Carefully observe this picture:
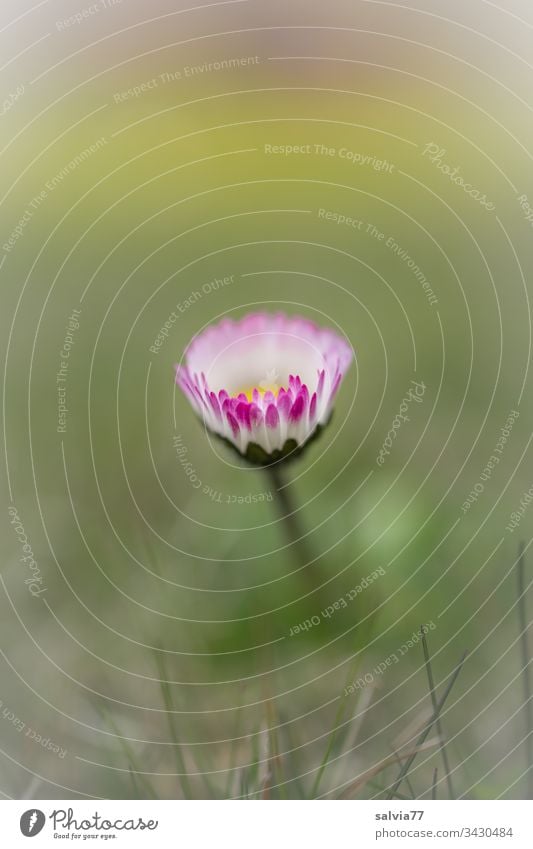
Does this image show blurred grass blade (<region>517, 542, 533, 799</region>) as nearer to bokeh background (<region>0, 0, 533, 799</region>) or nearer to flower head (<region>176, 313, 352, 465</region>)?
bokeh background (<region>0, 0, 533, 799</region>)

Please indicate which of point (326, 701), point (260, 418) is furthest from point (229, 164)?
point (326, 701)

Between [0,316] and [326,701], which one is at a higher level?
[0,316]

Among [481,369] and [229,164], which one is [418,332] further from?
[229,164]

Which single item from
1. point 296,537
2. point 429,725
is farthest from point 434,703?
point 296,537

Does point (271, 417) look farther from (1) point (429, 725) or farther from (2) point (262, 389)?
(1) point (429, 725)
